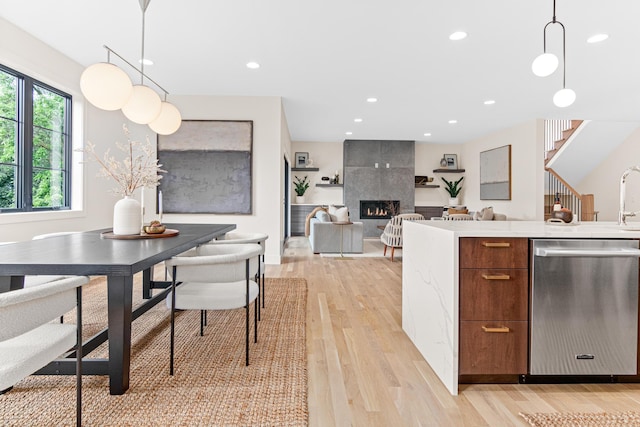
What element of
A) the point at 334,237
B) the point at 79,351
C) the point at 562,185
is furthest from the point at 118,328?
the point at 562,185

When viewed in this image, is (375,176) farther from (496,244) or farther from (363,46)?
(496,244)

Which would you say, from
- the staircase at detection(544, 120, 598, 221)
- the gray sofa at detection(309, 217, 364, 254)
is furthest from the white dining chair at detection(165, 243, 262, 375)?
the staircase at detection(544, 120, 598, 221)

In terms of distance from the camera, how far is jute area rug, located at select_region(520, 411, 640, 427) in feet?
5.03

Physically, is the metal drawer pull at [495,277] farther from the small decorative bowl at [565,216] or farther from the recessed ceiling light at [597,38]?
the recessed ceiling light at [597,38]

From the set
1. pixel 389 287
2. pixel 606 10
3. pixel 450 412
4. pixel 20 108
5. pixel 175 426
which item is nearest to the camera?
pixel 175 426

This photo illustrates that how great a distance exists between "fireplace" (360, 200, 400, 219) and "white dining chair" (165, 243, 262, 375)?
7.14 meters

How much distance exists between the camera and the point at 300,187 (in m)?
9.41

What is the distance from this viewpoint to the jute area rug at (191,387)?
1.54 m

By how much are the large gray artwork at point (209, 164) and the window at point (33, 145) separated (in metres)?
1.32

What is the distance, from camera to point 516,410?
1.66 metres

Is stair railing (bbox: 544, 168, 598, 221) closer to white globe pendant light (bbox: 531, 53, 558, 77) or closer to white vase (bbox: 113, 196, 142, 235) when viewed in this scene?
white globe pendant light (bbox: 531, 53, 558, 77)

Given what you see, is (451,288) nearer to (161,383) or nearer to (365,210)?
(161,383)

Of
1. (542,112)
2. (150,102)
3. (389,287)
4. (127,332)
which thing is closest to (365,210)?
(542,112)

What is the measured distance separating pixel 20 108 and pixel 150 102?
220cm
